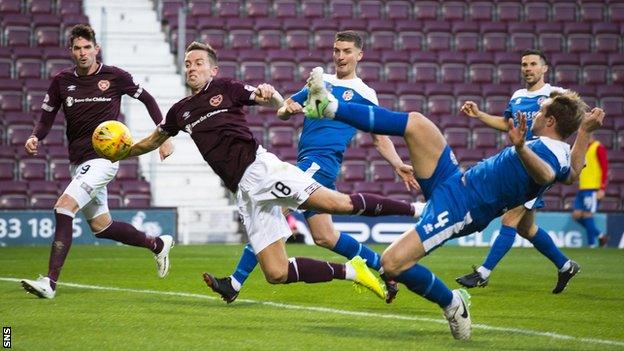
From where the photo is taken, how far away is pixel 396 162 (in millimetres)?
8781

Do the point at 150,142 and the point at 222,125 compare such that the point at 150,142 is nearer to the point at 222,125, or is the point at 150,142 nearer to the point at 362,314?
the point at 222,125

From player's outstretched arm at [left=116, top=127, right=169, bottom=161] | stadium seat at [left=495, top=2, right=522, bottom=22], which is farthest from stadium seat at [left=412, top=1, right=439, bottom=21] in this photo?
player's outstretched arm at [left=116, top=127, right=169, bottom=161]

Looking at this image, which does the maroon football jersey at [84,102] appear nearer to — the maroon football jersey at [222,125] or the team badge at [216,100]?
the maroon football jersey at [222,125]

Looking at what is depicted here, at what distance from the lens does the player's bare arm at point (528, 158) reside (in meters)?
6.08

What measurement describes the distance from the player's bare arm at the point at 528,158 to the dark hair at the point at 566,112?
1.14 ft

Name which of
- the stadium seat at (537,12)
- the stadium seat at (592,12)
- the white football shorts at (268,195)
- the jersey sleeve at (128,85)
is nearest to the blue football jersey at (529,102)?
the white football shorts at (268,195)

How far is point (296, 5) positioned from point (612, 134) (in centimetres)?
725

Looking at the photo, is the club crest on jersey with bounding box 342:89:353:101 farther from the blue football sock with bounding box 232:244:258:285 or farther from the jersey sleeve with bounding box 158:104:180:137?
the jersey sleeve with bounding box 158:104:180:137

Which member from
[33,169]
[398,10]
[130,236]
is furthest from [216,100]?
[398,10]

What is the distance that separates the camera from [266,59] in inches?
875

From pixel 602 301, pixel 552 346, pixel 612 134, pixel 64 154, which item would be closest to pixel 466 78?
pixel 612 134

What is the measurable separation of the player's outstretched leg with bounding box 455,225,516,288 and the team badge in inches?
128

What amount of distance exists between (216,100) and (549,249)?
154 inches

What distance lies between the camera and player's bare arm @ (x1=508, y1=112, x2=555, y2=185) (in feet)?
20.0
